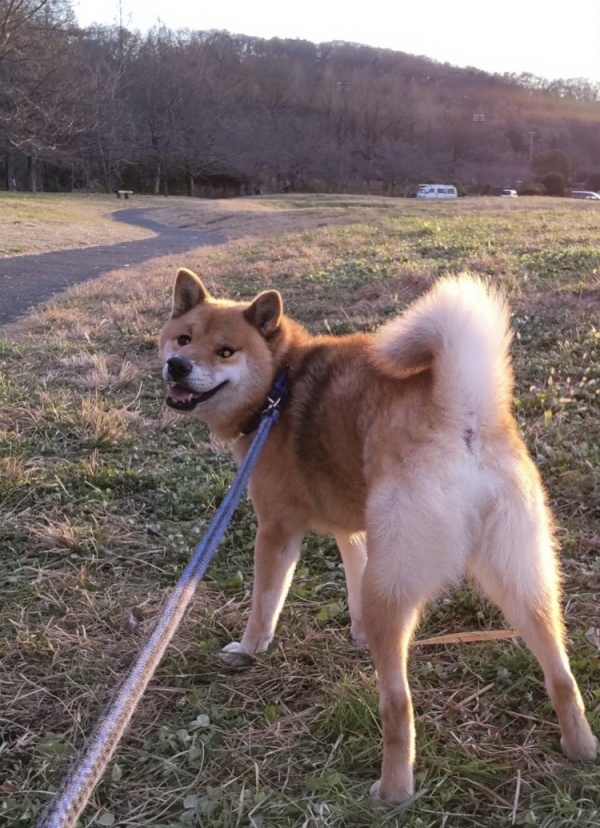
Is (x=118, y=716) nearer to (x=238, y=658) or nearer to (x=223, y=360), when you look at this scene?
(x=238, y=658)

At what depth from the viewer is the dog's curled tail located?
2.12m

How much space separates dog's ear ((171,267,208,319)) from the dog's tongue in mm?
589

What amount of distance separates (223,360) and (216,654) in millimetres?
1238

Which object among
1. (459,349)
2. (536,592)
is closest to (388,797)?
(536,592)

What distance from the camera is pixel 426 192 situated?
62.0 m

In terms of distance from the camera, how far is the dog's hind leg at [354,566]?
2.79 metres

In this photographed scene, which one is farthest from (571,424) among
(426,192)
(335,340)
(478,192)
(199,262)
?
(478,192)

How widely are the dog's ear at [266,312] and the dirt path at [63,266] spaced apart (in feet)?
21.7

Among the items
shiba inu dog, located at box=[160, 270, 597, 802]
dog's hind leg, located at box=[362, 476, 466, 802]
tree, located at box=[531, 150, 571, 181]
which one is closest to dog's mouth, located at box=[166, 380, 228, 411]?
shiba inu dog, located at box=[160, 270, 597, 802]

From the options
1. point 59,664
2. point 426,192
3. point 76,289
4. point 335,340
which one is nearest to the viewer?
point 59,664

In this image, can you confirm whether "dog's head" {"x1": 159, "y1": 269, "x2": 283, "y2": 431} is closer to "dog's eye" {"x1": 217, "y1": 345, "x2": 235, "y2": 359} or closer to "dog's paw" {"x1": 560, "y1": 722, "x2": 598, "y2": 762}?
"dog's eye" {"x1": 217, "y1": 345, "x2": 235, "y2": 359}

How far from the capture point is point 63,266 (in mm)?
15016

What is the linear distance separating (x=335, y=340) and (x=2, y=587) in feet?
6.02

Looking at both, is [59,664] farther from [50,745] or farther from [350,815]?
[350,815]
